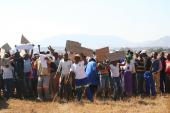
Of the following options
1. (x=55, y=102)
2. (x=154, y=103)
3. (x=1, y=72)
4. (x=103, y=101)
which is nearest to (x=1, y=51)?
(x=1, y=72)

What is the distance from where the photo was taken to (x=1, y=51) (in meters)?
20.5

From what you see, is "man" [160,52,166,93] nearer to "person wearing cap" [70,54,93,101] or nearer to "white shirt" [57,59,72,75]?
Result: "person wearing cap" [70,54,93,101]

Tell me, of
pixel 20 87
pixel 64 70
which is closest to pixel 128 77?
pixel 64 70

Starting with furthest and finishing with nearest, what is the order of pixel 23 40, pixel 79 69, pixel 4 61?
pixel 23 40 < pixel 4 61 < pixel 79 69

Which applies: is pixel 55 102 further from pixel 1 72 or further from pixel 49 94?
pixel 1 72

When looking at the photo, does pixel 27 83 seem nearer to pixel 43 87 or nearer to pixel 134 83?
pixel 43 87

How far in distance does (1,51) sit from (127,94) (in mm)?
6116

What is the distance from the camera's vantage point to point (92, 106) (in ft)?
57.1

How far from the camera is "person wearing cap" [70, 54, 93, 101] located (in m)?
18.6

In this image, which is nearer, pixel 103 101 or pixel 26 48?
pixel 103 101

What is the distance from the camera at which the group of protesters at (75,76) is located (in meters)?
18.9

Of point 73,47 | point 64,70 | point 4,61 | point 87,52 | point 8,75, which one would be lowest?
point 8,75

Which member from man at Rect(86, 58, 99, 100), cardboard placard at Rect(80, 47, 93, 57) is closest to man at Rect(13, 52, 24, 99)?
cardboard placard at Rect(80, 47, 93, 57)

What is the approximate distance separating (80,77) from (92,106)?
1724 mm
